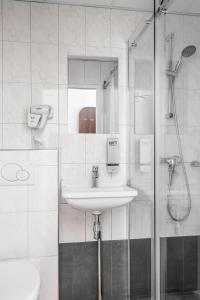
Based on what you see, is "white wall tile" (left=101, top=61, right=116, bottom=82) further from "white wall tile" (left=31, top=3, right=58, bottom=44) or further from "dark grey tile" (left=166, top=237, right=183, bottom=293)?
"dark grey tile" (left=166, top=237, right=183, bottom=293)

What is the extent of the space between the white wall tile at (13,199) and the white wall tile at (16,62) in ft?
2.75

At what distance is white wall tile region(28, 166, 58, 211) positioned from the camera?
7.32ft

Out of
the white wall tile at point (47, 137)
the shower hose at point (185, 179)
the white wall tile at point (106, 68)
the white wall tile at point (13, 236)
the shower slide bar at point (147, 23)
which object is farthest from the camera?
the white wall tile at point (106, 68)

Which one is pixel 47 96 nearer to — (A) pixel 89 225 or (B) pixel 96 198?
(B) pixel 96 198

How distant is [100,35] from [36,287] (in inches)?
75.0

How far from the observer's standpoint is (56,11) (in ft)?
7.70

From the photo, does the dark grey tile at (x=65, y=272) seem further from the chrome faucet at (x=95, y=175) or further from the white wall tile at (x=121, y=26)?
the white wall tile at (x=121, y=26)

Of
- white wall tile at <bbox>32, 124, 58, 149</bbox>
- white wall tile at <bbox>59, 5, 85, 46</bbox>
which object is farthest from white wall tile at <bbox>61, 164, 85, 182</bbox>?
white wall tile at <bbox>59, 5, 85, 46</bbox>

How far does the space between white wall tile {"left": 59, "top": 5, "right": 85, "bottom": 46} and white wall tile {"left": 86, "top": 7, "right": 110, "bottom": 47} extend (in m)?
0.05

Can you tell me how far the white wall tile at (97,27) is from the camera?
239cm

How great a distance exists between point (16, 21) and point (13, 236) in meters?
1.65

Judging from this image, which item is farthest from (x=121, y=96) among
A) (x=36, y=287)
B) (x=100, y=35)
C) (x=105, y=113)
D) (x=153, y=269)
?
(x=36, y=287)

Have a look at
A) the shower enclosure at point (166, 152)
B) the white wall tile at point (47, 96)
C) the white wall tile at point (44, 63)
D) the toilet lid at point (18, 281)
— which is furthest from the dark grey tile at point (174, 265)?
the white wall tile at point (44, 63)

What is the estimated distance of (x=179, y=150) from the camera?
Answer: 1.48m
